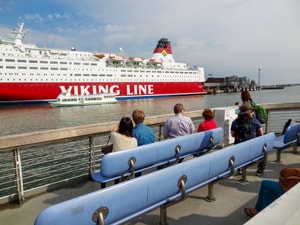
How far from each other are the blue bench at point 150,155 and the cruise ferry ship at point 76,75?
135ft

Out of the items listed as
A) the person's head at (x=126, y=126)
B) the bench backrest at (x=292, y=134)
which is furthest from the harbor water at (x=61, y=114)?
the bench backrest at (x=292, y=134)

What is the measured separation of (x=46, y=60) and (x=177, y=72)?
33046 mm

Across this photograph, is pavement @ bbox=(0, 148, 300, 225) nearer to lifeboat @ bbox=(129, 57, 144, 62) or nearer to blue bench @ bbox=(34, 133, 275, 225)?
blue bench @ bbox=(34, 133, 275, 225)

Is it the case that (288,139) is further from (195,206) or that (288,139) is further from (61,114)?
(61,114)

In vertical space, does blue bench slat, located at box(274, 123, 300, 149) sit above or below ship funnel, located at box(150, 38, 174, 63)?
below

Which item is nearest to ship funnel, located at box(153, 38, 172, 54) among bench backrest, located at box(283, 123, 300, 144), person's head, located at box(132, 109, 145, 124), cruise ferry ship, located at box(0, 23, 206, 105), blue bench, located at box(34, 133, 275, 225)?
cruise ferry ship, located at box(0, 23, 206, 105)

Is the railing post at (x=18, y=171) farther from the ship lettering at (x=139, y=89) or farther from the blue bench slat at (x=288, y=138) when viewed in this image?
the ship lettering at (x=139, y=89)

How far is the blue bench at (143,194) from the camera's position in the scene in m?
1.48

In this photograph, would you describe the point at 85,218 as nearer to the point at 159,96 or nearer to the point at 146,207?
the point at 146,207

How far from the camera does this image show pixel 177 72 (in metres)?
64.4

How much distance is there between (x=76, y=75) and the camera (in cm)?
4694

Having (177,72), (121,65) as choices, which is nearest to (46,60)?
(121,65)

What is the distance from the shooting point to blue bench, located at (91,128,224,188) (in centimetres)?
269

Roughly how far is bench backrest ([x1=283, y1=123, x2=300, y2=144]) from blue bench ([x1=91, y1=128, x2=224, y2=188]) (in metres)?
1.10
